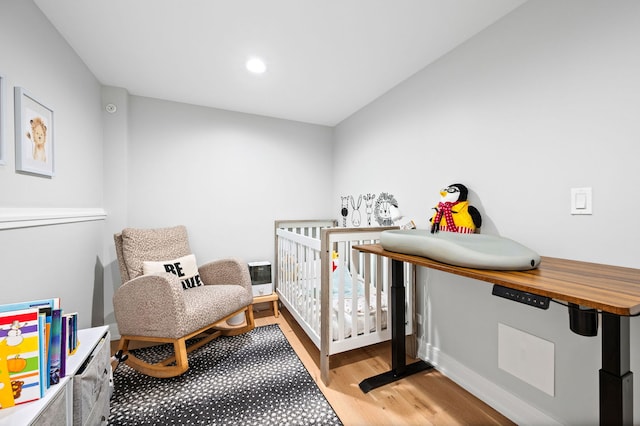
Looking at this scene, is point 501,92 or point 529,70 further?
point 501,92

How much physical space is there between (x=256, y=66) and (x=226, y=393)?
2.17 metres

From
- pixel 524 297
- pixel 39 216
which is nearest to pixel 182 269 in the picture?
pixel 39 216

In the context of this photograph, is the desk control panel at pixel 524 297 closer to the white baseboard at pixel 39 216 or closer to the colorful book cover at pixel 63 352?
the colorful book cover at pixel 63 352

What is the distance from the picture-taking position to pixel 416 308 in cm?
191

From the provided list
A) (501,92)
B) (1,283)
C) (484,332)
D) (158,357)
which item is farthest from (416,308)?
(1,283)

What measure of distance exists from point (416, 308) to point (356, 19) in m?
1.92

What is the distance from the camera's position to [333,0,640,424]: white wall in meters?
1.03

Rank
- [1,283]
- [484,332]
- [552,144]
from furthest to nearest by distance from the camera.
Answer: [484,332] < [552,144] < [1,283]

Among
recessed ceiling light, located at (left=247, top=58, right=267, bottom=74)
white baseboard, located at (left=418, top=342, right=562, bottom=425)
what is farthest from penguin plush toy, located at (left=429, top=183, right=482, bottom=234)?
recessed ceiling light, located at (left=247, top=58, right=267, bottom=74)

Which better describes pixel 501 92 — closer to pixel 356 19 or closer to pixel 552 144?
pixel 552 144

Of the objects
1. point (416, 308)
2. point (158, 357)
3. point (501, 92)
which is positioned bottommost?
point (158, 357)

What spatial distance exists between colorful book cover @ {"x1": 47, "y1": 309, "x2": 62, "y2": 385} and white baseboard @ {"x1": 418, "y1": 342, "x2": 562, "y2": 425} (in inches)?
77.8

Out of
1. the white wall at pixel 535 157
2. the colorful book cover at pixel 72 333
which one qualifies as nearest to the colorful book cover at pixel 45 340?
the colorful book cover at pixel 72 333

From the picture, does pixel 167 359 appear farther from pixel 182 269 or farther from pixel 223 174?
pixel 223 174
